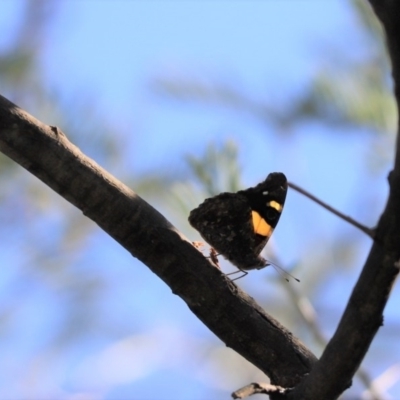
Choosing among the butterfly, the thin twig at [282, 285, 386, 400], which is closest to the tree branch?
the butterfly

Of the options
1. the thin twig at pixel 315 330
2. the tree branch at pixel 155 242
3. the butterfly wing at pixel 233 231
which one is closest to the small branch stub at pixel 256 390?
the tree branch at pixel 155 242

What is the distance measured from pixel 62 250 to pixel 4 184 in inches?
18.7

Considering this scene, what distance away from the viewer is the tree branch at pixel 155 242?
84cm

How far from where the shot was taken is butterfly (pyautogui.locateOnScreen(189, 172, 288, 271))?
111 cm

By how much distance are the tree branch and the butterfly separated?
0.22 metres

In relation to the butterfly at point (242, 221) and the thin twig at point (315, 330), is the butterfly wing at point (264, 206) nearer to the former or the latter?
the butterfly at point (242, 221)

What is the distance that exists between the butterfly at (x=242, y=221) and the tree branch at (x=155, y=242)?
0.22 metres

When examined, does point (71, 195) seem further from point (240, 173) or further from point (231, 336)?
point (240, 173)

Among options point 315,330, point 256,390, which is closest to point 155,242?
point 256,390

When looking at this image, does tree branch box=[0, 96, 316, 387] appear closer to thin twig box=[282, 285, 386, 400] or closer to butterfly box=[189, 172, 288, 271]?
butterfly box=[189, 172, 288, 271]

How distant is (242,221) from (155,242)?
299 millimetres

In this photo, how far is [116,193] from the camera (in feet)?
2.84

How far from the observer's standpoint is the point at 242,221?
1139 millimetres

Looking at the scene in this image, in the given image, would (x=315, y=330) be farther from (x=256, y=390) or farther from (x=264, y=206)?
(x=256, y=390)
